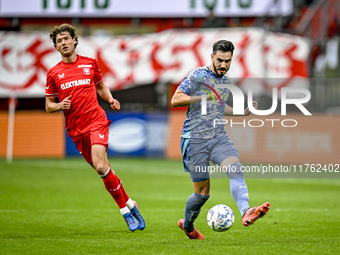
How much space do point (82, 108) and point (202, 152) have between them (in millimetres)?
1792

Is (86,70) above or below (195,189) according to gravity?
above

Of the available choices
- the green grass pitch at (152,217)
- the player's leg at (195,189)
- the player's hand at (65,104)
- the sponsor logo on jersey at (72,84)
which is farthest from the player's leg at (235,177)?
the sponsor logo on jersey at (72,84)

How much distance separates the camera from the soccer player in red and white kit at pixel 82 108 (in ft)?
21.6

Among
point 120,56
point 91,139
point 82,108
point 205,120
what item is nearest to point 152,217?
point 91,139

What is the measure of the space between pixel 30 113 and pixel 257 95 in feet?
28.7

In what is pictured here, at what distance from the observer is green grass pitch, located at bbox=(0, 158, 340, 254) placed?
5.50 metres

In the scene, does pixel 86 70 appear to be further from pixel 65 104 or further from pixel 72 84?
pixel 65 104

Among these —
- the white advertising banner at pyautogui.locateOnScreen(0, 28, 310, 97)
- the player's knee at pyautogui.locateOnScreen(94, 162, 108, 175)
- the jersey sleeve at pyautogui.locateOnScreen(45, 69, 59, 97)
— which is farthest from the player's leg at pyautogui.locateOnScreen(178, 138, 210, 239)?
the white advertising banner at pyautogui.locateOnScreen(0, 28, 310, 97)

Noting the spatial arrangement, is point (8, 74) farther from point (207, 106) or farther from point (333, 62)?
point (207, 106)

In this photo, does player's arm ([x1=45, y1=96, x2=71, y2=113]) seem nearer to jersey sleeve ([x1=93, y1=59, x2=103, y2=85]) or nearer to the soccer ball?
jersey sleeve ([x1=93, y1=59, x2=103, y2=85])

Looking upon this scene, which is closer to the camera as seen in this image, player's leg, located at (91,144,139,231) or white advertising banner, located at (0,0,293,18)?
player's leg, located at (91,144,139,231)

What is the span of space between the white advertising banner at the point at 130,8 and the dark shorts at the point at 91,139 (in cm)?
1676

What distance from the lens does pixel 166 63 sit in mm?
20312

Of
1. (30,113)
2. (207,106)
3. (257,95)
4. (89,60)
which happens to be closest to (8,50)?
(30,113)
